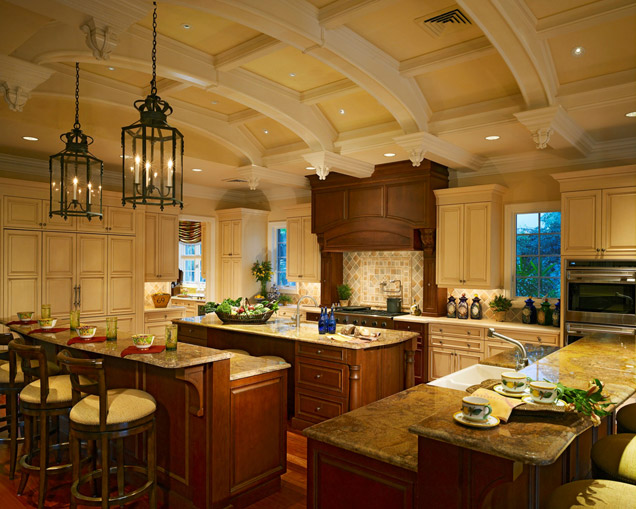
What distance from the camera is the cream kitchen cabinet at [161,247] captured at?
7.20 m

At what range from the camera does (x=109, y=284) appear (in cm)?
659

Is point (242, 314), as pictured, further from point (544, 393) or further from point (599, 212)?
point (599, 212)

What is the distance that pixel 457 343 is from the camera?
5.68 meters

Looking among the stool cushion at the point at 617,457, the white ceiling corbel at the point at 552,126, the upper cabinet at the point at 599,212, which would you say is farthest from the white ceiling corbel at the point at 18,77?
the upper cabinet at the point at 599,212

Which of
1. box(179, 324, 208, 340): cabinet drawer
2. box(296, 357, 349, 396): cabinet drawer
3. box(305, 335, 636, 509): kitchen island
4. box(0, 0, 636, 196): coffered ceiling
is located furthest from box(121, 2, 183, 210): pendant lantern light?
box(179, 324, 208, 340): cabinet drawer

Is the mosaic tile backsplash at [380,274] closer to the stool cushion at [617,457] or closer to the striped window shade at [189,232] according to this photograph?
the striped window shade at [189,232]

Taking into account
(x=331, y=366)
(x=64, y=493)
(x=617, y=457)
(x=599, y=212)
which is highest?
(x=599, y=212)

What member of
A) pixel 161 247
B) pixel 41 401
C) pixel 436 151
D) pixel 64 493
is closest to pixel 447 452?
pixel 41 401

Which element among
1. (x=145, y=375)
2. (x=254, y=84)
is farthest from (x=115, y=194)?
(x=145, y=375)

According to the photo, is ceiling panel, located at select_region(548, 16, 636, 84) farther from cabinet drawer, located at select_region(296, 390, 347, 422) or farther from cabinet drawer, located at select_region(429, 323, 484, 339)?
cabinet drawer, located at select_region(296, 390, 347, 422)

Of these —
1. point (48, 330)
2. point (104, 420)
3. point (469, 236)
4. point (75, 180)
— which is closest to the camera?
point (104, 420)

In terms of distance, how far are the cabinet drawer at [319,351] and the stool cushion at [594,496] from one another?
7.95ft

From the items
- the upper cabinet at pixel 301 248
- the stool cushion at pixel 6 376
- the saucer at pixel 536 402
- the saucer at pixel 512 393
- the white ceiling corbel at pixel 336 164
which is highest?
the white ceiling corbel at pixel 336 164

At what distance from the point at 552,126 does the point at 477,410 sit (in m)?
3.38
